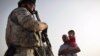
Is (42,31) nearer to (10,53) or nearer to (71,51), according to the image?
(10,53)

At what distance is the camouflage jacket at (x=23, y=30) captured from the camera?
317cm

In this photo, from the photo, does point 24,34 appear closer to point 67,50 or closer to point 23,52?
point 23,52

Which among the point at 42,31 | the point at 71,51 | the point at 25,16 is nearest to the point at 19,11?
the point at 25,16

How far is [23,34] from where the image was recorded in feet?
10.6

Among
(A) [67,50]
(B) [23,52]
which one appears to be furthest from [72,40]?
(B) [23,52]

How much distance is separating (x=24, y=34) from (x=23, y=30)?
2.0 inches

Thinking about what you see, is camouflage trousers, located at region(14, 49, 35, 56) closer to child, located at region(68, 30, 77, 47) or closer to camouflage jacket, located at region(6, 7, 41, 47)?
camouflage jacket, located at region(6, 7, 41, 47)

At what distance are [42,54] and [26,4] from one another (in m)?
0.71

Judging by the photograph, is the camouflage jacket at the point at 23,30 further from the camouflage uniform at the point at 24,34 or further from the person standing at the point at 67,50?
the person standing at the point at 67,50

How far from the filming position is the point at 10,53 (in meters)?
3.26

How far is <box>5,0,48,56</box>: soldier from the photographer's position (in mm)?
3182

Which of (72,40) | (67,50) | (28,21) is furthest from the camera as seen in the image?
(72,40)

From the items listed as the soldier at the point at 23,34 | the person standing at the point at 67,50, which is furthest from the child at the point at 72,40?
the soldier at the point at 23,34

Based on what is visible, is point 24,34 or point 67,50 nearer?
point 24,34
